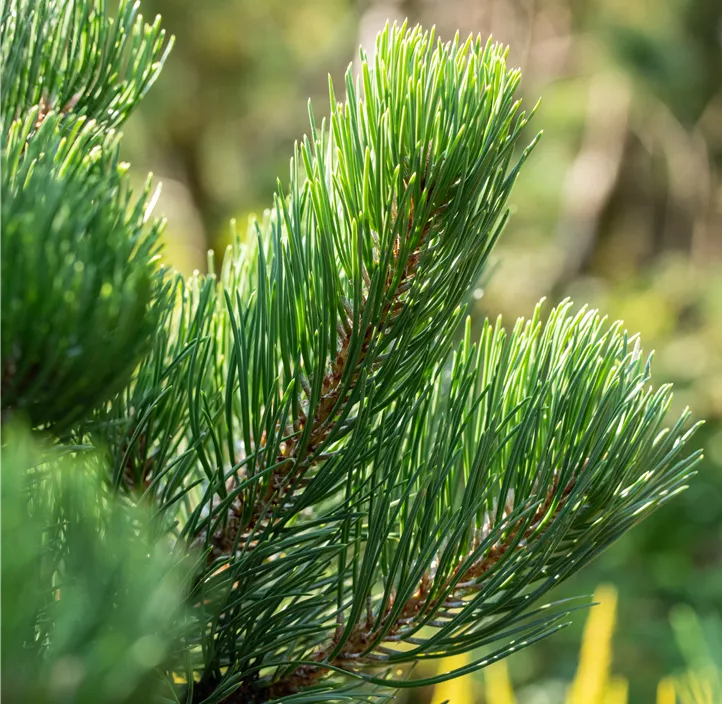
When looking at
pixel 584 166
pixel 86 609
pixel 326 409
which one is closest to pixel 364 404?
pixel 326 409

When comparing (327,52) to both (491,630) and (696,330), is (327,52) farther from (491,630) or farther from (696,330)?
(491,630)

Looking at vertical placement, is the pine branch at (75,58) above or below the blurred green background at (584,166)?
below

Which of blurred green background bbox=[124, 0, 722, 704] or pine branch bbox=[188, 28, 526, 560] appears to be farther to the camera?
blurred green background bbox=[124, 0, 722, 704]

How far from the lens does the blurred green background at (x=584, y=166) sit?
1.59 metres

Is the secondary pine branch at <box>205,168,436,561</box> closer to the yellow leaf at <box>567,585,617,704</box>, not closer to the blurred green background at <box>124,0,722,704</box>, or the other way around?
the yellow leaf at <box>567,585,617,704</box>

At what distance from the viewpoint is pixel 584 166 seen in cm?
266

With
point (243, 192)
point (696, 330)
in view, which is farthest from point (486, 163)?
point (243, 192)

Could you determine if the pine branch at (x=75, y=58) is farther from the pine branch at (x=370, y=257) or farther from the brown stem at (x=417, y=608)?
the brown stem at (x=417, y=608)

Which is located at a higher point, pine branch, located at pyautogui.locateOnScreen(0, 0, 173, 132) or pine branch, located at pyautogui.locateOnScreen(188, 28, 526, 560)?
pine branch, located at pyautogui.locateOnScreen(0, 0, 173, 132)

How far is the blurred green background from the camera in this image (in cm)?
159

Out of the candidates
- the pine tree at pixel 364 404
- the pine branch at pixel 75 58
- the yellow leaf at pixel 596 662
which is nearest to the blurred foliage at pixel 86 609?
the pine tree at pixel 364 404

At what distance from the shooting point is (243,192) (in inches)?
129

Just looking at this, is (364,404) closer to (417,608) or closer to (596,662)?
(417,608)

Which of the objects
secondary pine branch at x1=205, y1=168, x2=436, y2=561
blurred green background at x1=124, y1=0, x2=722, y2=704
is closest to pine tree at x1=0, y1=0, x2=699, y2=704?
secondary pine branch at x1=205, y1=168, x2=436, y2=561
